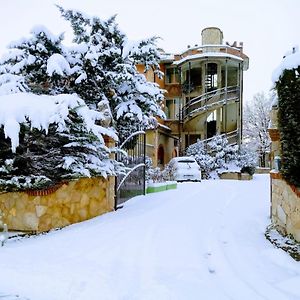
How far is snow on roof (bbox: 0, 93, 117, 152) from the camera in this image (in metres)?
5.27

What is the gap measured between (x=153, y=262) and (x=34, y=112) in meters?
2.91

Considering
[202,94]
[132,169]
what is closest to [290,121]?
[132,169]

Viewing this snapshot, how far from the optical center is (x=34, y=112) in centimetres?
545

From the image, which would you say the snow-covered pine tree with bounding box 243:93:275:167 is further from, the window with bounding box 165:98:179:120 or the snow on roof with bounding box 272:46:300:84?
the snow on roof with bounding box 272:46:300:84

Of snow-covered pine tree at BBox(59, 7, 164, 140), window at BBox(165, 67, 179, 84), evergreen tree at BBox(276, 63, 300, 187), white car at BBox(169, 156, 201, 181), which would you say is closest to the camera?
evergreen tree at BBox(276, 63, 300, 187)

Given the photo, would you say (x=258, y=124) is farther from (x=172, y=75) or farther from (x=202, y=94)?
(x=172, y=75)

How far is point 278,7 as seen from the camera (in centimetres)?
1059

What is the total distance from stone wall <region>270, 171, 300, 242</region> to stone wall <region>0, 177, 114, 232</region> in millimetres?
3282

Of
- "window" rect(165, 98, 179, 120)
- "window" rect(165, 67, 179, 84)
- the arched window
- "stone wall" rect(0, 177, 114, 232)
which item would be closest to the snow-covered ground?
"stone wall" rect(0, 177, 114, 232)

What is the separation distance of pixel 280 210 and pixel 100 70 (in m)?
5.42

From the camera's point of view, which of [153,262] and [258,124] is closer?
[153,262]

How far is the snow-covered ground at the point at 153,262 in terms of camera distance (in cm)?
327

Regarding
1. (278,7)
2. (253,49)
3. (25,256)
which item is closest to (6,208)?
(25,256)

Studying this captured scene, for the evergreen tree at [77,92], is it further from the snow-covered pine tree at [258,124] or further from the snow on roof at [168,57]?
the snow-covered pine tree at [258,124]
